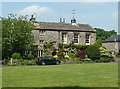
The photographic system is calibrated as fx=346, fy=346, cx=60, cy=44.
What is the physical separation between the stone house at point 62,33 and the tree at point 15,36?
6.05m

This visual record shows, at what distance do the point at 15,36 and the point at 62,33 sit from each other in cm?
1448

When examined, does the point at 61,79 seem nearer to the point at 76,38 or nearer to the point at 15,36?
the point at 15,36

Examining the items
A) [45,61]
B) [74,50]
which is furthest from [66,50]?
[45,61]

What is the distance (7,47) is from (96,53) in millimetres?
16034

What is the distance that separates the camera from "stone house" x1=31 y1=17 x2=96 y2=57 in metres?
70.0

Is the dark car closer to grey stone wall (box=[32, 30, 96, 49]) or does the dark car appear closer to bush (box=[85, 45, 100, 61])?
bush (box=[85, 45, 100, 61])

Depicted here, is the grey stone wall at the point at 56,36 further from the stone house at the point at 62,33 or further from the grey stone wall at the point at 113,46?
the grey stone wall at the point at 113,46

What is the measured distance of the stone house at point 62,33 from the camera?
70.0 metres

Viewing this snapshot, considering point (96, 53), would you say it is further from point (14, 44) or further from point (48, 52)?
point (14, 44)

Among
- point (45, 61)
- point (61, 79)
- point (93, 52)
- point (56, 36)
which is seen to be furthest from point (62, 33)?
point (61, 79)

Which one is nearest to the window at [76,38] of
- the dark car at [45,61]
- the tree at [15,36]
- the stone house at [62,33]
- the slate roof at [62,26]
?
the stone house at [62,33]

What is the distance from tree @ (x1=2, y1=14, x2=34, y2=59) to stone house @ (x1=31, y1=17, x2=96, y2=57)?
6046 millimetres

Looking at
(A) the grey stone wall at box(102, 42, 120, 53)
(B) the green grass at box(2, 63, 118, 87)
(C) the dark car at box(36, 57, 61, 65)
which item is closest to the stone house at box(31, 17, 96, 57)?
(A) the grey stone wall at box(102, 42, 120, 53)

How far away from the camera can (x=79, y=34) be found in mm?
74062
